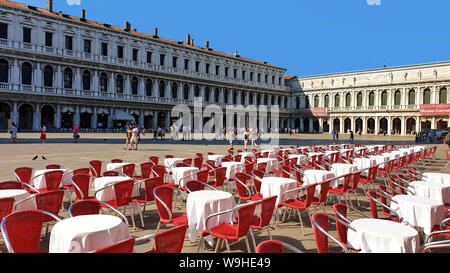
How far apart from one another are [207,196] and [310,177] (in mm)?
2987

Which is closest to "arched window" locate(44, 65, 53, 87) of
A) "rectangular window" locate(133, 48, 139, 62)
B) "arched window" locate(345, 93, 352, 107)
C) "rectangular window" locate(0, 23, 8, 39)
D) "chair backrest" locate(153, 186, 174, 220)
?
"rectangular window" locate(0, 23, 8, 39)

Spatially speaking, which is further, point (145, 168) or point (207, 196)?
point (145, 168)

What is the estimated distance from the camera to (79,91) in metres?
34.8

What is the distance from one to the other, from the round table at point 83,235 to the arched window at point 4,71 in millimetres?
34409

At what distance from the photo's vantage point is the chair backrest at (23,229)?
293 centimetres

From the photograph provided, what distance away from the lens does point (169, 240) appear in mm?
2537

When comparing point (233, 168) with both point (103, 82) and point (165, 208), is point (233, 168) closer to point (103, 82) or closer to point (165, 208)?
point (165, 208)

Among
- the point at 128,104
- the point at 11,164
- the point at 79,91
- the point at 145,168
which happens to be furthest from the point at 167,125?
the point at 145,168

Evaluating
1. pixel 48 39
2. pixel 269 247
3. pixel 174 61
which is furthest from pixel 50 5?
pixel 269 247

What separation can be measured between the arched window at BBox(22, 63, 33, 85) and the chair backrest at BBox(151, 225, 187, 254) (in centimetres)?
3566

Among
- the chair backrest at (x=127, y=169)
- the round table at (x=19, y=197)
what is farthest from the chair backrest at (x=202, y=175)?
the round table at (x=19, y=197)

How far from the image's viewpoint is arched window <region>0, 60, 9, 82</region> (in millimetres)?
30428

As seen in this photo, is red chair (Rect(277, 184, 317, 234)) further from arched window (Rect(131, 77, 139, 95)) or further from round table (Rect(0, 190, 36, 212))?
arched window (Rect(131, 77, 139, 95))

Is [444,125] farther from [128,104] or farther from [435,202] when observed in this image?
[435,202]
